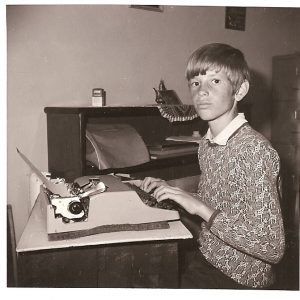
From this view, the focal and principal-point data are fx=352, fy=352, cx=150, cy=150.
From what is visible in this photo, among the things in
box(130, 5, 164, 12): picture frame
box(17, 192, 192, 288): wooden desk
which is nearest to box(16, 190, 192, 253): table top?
box(17, 192, 192, 288): wooden desk

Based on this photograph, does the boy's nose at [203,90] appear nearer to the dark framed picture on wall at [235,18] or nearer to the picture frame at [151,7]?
the picture frame at [151,7]

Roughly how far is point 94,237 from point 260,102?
2.57 m

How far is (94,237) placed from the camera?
1.09m

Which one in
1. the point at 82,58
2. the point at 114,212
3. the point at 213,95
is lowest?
the point at 114,212

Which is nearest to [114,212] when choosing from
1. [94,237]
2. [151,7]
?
[94,237]

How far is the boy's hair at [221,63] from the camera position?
1252mm

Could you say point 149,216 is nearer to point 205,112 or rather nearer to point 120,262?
point 120,262

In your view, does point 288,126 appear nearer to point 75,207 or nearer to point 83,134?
point 83,134

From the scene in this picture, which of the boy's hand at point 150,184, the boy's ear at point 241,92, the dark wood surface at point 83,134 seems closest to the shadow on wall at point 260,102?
the dark wood surface at point 83,134

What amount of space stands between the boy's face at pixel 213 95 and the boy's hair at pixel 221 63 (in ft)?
0.06

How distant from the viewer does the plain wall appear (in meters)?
1.97

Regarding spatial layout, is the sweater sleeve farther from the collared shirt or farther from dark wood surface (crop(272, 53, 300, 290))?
dark wood surface (crop(272, 53, 300, 290))

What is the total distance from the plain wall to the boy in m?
1.03
